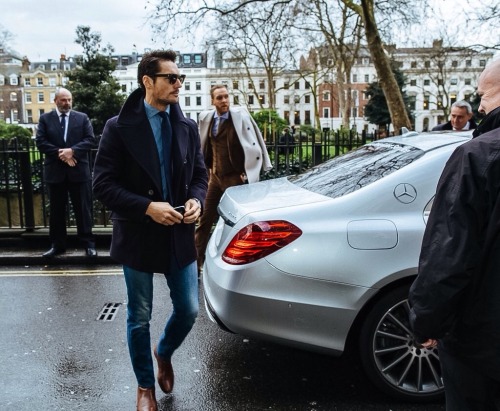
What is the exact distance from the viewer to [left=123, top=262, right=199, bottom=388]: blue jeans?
10.2ft

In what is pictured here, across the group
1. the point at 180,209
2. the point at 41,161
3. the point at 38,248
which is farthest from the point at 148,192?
the point at 41,161

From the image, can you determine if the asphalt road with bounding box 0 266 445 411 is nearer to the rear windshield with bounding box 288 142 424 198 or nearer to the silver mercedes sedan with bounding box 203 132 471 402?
Answer: the silver mercedes sedan with bounding box 203 132 471 402

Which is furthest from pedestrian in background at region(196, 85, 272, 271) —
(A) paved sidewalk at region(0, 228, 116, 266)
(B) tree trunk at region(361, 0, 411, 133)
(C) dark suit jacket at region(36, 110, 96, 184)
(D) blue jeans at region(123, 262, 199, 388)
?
(B) tree trunk at region(361, 0, 411, 133)

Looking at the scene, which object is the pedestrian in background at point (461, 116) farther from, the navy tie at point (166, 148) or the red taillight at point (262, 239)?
the navy tie at point (166, 148)

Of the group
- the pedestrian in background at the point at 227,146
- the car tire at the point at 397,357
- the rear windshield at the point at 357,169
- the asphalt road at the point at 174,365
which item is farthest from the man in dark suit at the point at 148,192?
the pedestrian in background at the point at 227,146

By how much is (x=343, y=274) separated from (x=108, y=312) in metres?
2.80

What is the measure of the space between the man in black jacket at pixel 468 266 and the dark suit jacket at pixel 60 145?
5695mm

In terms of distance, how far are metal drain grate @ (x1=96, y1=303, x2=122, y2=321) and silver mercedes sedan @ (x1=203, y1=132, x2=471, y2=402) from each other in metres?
1.84

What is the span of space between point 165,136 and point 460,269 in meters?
1.93

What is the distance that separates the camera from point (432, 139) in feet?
12.9

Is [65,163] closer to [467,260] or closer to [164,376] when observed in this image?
[164,376]

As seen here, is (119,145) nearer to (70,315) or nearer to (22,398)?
(22,398)

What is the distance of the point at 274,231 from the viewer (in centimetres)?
333

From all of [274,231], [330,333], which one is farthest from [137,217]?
[330,333]
